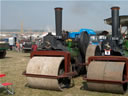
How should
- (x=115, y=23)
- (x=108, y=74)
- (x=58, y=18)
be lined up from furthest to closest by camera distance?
1. (x=58, y=18)
2. (x=115, y=23)
3. (x=108, y=74)

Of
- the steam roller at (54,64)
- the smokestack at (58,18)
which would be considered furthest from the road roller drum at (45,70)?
the smokestack at (58,18)

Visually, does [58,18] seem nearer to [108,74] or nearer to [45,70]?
[45,70]

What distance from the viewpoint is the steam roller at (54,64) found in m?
4.67

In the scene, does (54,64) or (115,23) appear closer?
(54,64)

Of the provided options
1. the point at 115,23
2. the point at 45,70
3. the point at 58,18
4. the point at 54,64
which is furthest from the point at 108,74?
the point at 58,18

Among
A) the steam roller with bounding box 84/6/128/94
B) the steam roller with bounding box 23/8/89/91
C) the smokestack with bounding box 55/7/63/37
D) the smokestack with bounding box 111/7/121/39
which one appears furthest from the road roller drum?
the smokestack with bounding box 111/7/121/39

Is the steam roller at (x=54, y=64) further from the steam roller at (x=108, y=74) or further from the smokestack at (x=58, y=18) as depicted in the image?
the steam roller at (x=108, y=74)

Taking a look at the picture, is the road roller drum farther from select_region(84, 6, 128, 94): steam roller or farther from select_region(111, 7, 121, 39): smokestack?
select_region(111, 7, 121, 39): smokestack

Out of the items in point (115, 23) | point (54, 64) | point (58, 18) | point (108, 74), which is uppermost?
point (58, 18)

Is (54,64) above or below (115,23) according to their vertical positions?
below

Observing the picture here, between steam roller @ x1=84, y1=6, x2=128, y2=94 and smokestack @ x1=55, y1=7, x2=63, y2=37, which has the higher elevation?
smokestack @ x1=55, y1=7, x2=63, y2=37

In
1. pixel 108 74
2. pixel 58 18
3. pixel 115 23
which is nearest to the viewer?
pixel 108 74

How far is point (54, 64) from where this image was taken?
15.5 ft

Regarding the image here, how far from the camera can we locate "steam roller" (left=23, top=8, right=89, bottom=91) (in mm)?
4672
